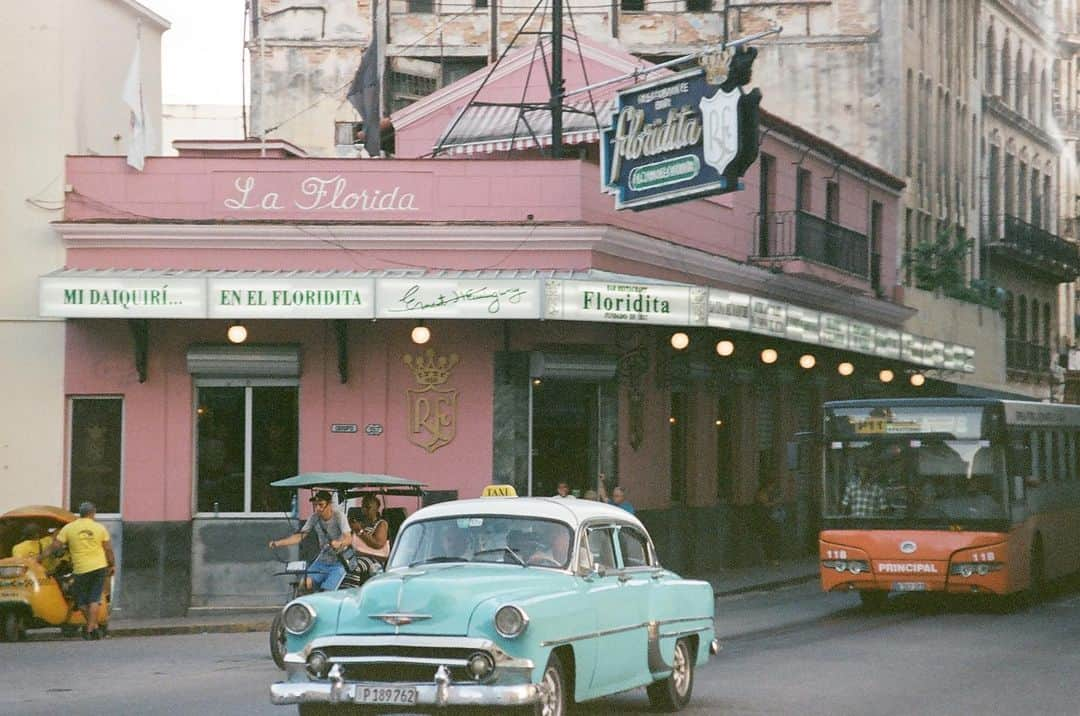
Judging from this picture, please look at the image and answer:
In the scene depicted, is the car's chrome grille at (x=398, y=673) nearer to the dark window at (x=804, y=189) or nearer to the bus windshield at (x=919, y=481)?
the bus windshield at (x=919, y=481)

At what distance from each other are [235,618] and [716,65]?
32.9ft

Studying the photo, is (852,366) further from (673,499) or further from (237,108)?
(237,108)

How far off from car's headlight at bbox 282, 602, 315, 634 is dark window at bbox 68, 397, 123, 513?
15.6 metres

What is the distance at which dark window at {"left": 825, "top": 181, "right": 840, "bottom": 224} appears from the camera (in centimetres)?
3917

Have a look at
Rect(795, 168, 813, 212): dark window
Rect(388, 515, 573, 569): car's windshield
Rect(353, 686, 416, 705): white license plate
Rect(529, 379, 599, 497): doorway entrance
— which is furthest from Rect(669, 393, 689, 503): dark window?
Rect(353, 686, 416, 705): white license plate

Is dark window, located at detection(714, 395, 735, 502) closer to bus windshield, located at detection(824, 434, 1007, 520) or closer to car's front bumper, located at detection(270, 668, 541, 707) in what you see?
bus windshield, located at detection(824, 434, 1007, 520)

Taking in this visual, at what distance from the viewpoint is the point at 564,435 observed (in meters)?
28.4

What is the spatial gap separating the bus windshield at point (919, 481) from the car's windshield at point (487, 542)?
37.2 feet

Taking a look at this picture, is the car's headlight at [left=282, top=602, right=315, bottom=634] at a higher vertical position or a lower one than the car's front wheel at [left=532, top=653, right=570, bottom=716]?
higher

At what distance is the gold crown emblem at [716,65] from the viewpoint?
26.1 m

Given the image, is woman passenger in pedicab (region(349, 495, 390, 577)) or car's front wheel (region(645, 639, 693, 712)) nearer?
car's front wheel (region(645, 639, 693, 712))

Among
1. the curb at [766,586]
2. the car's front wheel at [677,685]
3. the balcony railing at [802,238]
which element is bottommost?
the curb at [766,586]

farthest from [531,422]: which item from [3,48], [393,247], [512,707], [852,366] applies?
[512,707]

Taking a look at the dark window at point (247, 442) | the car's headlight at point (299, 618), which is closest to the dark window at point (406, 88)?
the dark window at point (247, 442)
